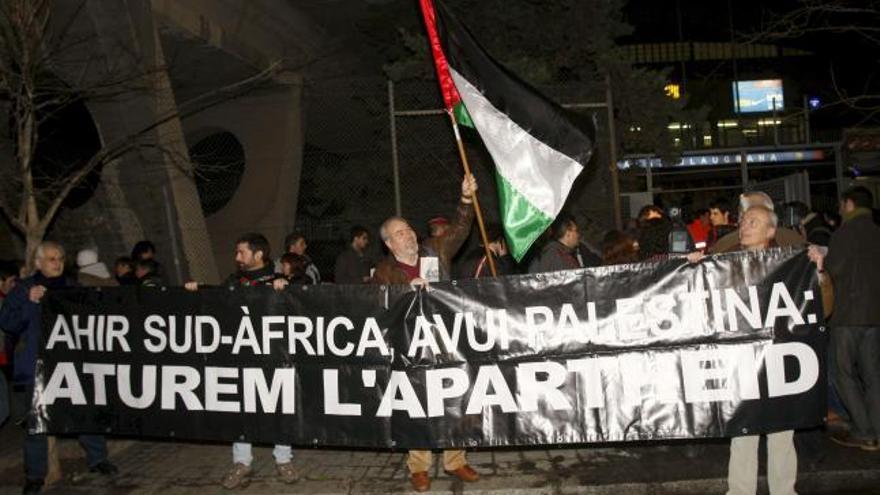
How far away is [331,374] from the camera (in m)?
5.68

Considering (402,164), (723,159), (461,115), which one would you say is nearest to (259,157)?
(402,164)

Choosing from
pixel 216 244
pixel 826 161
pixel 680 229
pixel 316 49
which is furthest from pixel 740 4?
pixel 680 229

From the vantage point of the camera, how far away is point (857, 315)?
6.37m

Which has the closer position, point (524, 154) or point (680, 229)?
point (524, 154)

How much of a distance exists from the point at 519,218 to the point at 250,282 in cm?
222

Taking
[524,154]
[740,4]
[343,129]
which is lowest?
[524,154]

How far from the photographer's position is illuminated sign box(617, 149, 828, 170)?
13540mm

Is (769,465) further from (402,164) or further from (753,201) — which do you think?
(402,164)

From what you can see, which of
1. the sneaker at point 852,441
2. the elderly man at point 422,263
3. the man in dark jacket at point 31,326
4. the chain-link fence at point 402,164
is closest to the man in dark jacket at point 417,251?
the elderly man at point 422,263

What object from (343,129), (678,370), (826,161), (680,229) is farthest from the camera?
(826,161)

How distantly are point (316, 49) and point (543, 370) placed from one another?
14324 millimetres

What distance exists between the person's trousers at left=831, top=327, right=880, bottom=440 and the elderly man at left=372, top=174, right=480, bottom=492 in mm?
3190

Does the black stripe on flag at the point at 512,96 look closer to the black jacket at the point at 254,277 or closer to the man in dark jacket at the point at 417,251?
the man in dark jacket at the point at 417,251

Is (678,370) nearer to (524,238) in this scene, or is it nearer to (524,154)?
(524,238)
